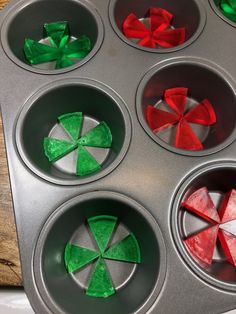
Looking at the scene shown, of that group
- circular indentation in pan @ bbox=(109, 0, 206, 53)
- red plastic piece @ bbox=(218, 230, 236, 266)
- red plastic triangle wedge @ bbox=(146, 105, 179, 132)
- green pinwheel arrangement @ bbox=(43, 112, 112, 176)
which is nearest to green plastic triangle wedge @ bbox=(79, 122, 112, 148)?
green pinwheel arrangement @ bbox=(43, 112, 112, 176)

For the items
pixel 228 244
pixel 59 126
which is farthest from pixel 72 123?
pixel 228 244

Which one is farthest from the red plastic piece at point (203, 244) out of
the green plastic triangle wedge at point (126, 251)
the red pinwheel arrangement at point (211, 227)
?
the green plastic triangle wedge at point (126, 251)

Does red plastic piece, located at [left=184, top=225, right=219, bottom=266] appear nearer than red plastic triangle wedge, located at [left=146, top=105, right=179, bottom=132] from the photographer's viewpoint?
Yes

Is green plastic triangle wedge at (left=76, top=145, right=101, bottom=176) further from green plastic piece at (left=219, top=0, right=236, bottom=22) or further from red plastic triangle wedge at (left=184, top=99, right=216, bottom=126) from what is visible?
green plastic piece at (left=219, top=0, right=236, bottom=22)

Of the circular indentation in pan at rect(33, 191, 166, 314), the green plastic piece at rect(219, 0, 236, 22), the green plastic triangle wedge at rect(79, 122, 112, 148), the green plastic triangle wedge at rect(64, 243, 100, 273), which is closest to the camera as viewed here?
the circular indentation in pan at rect(33, 191, 166, 314)

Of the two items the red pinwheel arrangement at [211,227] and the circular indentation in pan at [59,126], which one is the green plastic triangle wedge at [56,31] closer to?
the circular indentation in pan at [59,126]

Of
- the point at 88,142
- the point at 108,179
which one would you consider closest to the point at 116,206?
the point at 108,179
